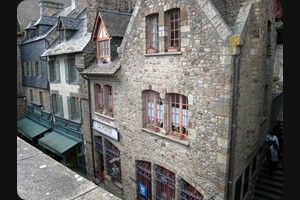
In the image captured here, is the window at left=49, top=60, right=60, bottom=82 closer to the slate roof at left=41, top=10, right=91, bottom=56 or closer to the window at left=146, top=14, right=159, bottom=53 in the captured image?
the slate roof at left=41, top=10, right=91, bottom=56

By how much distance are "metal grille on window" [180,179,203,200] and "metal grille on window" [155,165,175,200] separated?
1.67ft

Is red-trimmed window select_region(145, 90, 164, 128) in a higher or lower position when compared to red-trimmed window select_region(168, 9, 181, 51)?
lower

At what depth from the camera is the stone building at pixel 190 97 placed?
672cm

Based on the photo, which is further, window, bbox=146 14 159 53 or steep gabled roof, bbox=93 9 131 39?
steep gabled roof, bbox=93 9 131 39

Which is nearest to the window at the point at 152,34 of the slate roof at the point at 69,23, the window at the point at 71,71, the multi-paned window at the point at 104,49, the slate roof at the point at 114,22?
the slate roof at the point at 114,22

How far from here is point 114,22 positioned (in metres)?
11.5

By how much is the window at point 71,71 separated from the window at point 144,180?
7467 millimetres

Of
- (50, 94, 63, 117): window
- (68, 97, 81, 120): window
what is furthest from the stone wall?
(50, 94, 63, 117): window

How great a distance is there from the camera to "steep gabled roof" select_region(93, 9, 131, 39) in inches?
435

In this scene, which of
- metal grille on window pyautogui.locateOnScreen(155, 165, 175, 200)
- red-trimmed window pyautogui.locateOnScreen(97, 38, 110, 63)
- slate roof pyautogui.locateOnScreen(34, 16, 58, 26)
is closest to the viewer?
metal grille on window pyautogui.locateOnScreen(155, 165, 175, 200)

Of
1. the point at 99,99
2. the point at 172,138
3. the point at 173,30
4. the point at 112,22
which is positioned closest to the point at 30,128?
the point at 99,99

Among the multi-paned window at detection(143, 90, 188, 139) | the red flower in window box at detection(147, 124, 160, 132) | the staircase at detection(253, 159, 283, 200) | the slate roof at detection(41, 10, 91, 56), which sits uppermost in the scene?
the slate roof at detection(41, 10, 91, 56)

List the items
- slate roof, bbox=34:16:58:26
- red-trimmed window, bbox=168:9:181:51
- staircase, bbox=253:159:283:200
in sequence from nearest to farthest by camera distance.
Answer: red-trimmed window, bbox=168:9:181:51, staircase, bbox=253:159:283:200, slate roof, bbox=34:16:58:26

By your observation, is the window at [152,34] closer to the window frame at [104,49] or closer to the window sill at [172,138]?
the window frame at [104,49]
